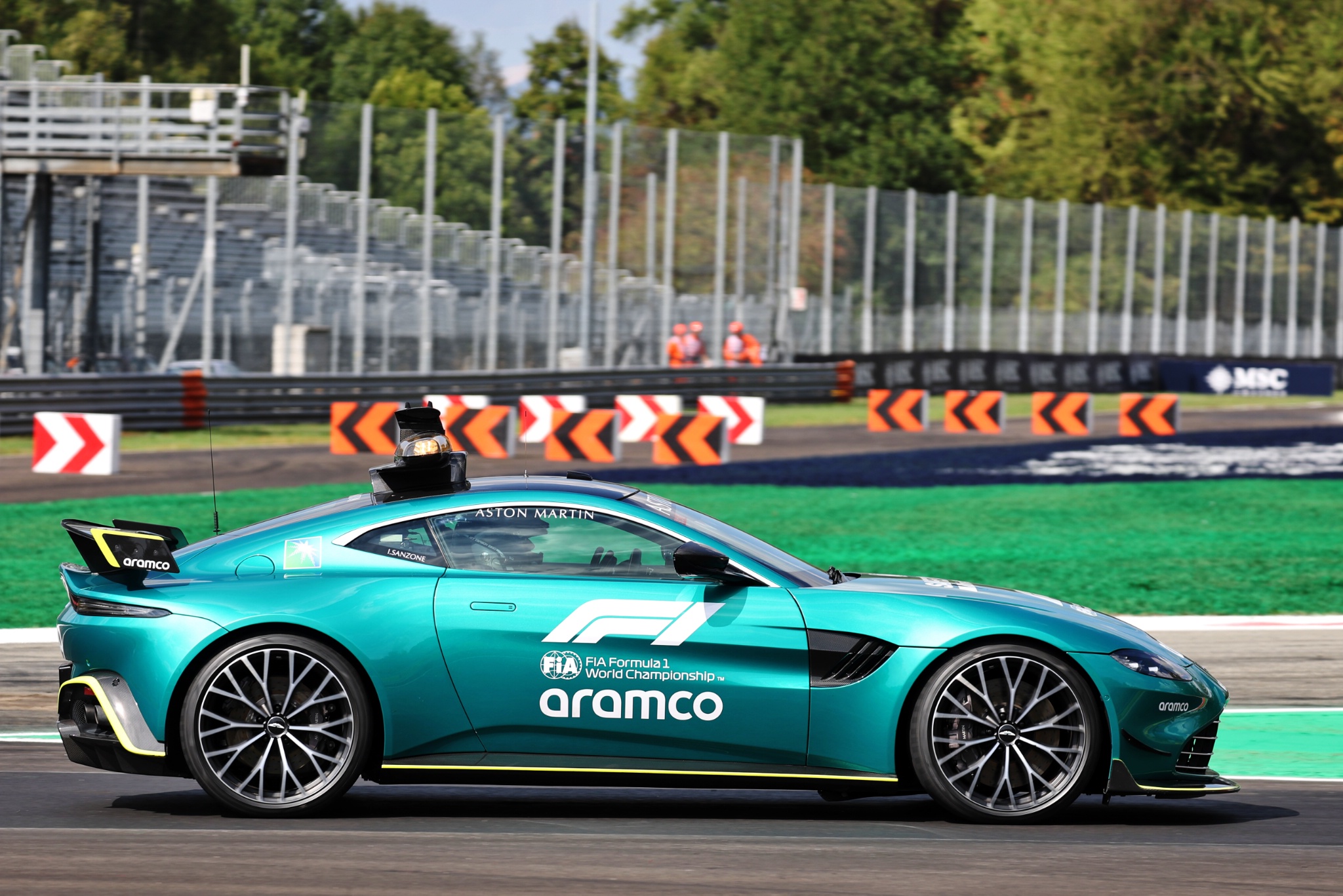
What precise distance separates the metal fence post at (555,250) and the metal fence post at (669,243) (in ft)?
10.5

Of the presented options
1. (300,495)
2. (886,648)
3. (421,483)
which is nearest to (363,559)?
(421,483)

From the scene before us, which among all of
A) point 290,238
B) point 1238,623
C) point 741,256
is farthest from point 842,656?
point 741,256

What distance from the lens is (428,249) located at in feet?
112

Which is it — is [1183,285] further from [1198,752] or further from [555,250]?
[1198,752]

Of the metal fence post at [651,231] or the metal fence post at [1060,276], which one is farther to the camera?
the metal fence post at [1060,276]

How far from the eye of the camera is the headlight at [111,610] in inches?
269

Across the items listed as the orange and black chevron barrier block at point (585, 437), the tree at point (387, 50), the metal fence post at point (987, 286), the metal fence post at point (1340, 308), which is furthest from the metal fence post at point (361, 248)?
the tree at point (387, 50)

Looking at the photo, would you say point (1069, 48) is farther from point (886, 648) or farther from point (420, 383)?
point (886, 648)

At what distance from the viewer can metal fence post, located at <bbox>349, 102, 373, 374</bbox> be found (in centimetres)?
3284

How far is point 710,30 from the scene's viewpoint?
303 ft

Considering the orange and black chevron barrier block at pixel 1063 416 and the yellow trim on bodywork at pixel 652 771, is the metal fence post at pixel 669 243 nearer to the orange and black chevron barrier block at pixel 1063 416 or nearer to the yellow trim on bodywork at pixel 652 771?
the orange and black chevron barrier block at pixel 1063 416

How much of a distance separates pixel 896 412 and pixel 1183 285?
2488 cm

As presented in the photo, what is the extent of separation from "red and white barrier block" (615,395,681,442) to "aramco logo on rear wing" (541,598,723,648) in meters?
19.5

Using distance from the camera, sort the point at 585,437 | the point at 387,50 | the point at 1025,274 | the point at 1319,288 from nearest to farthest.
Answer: the point at 585,437
the point at 1025,274
the point at 1319,288
the point at 387,50
